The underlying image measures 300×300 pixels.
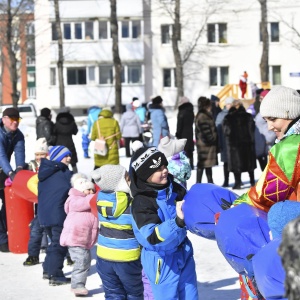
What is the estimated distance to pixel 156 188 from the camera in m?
5.22

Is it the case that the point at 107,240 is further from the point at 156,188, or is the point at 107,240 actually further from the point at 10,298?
the point at 10,298

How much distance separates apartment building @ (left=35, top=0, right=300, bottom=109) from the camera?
49812mm

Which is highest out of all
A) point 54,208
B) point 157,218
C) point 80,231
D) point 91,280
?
point 157,218

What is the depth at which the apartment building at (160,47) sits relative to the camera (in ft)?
163

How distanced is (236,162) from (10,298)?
6.96 meters

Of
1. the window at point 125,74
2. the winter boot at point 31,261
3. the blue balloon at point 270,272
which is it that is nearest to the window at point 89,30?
the window at point 125,74

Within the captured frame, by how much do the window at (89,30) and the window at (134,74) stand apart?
2.99m

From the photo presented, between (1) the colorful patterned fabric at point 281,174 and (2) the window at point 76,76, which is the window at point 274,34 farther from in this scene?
(1) the colorful patterned fabric at point 281,174

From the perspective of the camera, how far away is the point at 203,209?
4754 mm

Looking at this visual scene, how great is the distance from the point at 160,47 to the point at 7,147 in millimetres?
41623

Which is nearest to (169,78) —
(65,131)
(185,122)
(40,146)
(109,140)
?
(185,122)

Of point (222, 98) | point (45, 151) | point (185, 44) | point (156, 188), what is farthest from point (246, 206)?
point (185, 44)

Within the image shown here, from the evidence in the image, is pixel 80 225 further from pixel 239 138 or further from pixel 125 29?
pixel 125 29

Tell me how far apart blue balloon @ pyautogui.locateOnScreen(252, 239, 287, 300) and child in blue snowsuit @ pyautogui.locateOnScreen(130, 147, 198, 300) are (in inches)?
57.2
